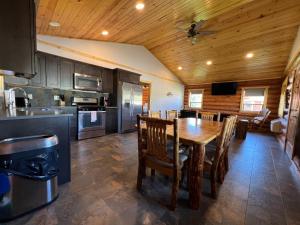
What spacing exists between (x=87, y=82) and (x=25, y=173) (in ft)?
11.1

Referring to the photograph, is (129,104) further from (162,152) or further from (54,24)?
(162,152)

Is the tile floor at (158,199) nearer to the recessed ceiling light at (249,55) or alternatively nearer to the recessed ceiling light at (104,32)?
the recessed ceiling light at (104,32)

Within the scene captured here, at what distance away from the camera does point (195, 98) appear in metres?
8.63

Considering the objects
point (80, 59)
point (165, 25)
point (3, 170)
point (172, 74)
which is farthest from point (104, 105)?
point (172, 74)

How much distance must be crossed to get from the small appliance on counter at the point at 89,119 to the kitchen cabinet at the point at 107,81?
54 cm

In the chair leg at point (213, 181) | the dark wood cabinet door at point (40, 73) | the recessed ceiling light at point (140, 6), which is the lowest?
the chair leg at point (213, 181)

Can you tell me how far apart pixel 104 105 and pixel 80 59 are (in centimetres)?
151

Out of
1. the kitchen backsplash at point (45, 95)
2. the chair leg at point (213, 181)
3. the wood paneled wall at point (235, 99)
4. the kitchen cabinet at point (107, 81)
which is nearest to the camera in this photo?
the chair leg at point (213, 181)

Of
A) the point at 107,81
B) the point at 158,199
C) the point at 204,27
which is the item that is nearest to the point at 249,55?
the point at 204,27

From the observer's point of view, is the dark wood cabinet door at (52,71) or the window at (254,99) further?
the window at (254,99)

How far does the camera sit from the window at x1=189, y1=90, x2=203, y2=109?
8.41 metres

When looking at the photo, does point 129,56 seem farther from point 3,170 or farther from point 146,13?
point 3,170

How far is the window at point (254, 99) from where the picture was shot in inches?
257

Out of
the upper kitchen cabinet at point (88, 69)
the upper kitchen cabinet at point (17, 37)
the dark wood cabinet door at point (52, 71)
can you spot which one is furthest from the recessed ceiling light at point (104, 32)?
the upper kitchen cabinet at point (17, 37)
